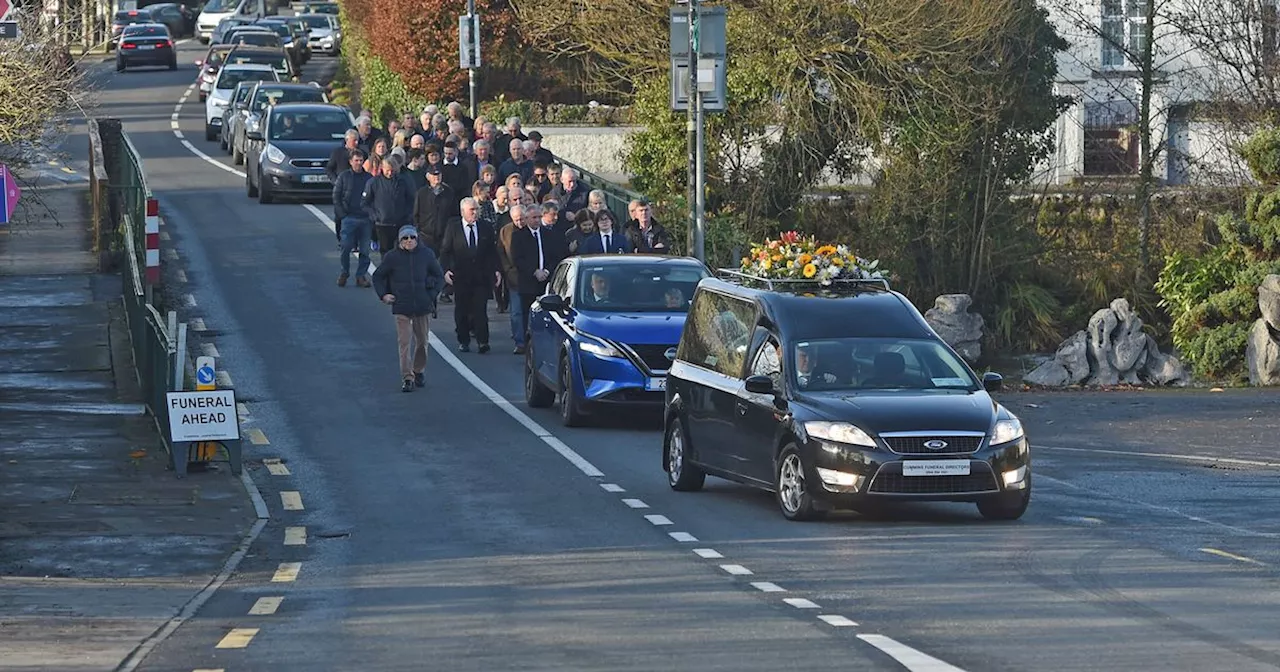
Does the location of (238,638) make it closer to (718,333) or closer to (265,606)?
(265,606)

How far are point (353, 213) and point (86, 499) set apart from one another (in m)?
14.0

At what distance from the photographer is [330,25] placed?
8856 centimetres

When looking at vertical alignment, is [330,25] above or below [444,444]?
above

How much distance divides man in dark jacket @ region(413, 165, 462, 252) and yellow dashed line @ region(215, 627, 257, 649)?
17.7 meters

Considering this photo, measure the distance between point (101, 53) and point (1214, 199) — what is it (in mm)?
45539

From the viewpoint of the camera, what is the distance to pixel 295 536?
652 inches

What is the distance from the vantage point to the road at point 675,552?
37.6ft

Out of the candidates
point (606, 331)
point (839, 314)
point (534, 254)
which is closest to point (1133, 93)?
point (534, 254)

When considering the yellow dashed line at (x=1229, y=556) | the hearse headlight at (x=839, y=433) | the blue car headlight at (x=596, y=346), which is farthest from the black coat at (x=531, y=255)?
the yellow dashed line at (x=1229, y=556)

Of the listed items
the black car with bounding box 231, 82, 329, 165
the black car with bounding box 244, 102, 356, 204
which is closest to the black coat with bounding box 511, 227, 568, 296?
A: the black car with bounding box 244, 102, 356, 204

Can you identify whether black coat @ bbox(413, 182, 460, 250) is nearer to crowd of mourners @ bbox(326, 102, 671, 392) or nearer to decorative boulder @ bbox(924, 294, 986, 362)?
crowd of mourners @ bbox(326, 102, 671, 392)

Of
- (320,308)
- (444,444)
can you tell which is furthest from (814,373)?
(320,308)

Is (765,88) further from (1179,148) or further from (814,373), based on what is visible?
(814,373)

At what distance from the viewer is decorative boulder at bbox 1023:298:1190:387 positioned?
35031 millimetres
